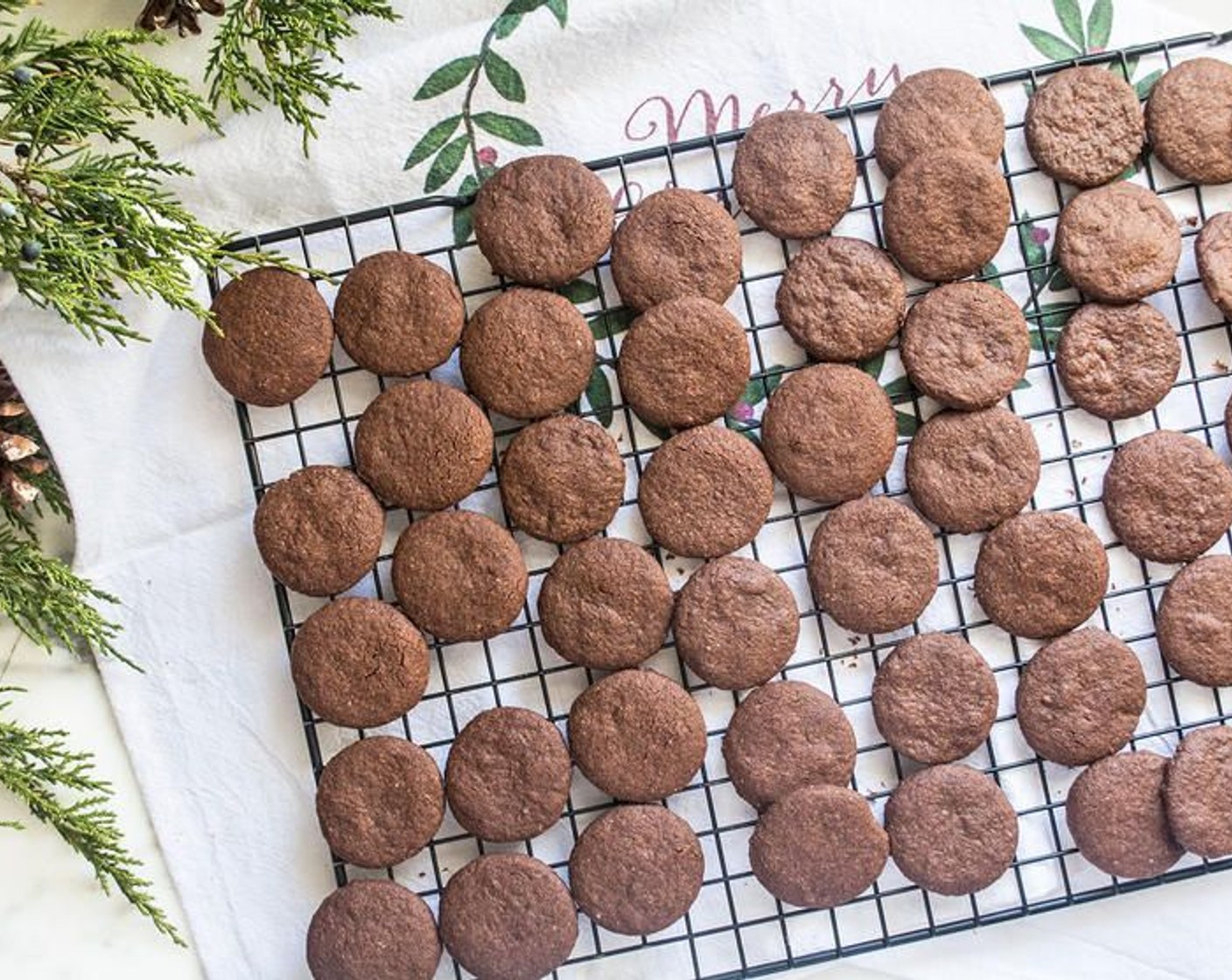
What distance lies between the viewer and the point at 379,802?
159cm

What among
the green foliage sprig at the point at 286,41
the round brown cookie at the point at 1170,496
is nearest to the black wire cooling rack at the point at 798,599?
the round brown cookie at the point at 1170,496

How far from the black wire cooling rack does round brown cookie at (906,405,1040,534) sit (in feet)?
0.16

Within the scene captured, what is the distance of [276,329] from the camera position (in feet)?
5.22

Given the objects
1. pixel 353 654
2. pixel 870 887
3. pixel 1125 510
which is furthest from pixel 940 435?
pixel 353 654

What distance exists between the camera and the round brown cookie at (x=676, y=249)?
161 cm

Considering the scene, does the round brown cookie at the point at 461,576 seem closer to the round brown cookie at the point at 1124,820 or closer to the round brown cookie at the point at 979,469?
the round brown cookie at the point at 979,469

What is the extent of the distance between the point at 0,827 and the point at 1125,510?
130 centimetres

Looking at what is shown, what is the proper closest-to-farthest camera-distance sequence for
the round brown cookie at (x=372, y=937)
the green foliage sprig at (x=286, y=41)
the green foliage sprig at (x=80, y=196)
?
the green foliage sprig at (x=80, y=196) → the green foliage sprig at (x=286, y=41) → the round brown cookie at (x=372, y=937)

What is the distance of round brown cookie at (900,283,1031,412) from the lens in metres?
1.61

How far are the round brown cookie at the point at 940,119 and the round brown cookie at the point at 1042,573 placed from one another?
41cm

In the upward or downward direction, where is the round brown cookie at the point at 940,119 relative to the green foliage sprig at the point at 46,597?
upward

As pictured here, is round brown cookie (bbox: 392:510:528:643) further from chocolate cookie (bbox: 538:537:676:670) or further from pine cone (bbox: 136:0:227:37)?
pine cone (bbox: 136:0:227:37)

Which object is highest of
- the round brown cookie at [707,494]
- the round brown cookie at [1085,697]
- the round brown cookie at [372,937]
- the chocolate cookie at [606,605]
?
the round brown cookie at [707,494]

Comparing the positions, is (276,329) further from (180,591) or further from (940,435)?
(940,435)
